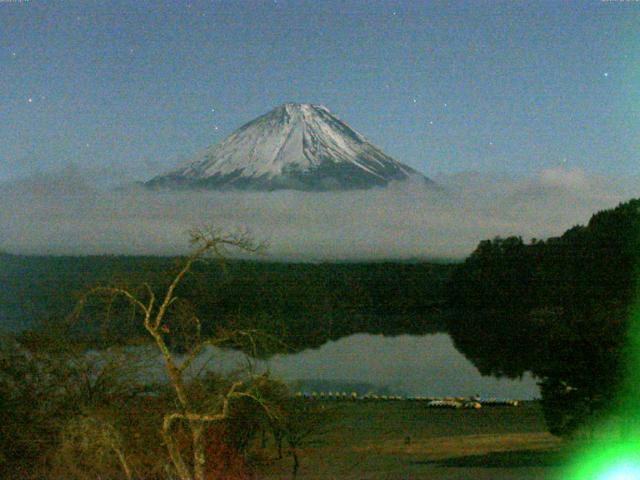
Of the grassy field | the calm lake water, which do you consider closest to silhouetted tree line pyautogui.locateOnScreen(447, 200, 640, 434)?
the calm lake water

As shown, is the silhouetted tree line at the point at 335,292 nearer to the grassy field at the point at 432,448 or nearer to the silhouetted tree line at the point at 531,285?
the silhouetted tree line at the point at 531,285

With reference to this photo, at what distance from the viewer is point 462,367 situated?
2165 inches

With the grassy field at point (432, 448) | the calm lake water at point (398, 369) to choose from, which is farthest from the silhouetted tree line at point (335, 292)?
the grassy field at point (432, 448)

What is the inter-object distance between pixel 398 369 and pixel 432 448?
1571 inches

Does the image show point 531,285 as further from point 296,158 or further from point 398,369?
point 296,158

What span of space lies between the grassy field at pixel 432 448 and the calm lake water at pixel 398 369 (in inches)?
485

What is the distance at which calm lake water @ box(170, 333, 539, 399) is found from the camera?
1711 inches

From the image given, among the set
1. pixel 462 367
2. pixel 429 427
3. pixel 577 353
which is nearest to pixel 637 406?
pixel 577 353

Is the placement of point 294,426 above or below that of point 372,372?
above

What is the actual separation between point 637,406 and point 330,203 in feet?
402

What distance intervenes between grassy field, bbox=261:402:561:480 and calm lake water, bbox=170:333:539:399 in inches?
485

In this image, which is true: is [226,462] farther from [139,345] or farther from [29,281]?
[29,281]

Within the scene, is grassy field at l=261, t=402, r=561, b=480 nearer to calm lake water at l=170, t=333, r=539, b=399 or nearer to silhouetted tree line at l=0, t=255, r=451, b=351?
calm lake water at l=170, t=333, r=539, b=399

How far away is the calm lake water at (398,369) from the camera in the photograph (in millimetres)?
43469
